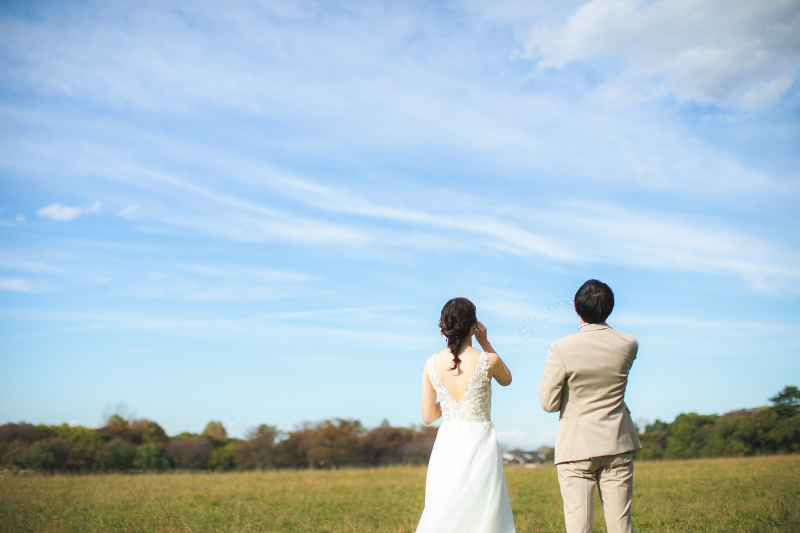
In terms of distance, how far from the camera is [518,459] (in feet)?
160

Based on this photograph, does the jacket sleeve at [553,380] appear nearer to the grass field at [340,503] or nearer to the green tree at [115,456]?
the grass field at [340,503]

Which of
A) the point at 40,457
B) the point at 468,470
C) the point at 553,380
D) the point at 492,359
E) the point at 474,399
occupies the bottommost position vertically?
the point at 40,457

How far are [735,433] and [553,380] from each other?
85.5 ft

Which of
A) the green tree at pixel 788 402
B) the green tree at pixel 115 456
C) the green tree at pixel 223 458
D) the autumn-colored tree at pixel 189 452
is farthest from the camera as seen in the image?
the green tree at pixel 223 458

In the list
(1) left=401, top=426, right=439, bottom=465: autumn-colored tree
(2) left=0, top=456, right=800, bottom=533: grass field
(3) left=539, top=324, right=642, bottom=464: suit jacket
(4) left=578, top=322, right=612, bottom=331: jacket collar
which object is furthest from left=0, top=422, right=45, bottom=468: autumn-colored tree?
(4) left=578, top=322, right=612, bottom=331: jacket collar

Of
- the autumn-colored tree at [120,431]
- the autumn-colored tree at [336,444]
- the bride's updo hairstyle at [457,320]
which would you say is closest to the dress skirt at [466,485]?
the bride's updo hairstyle at [457,320]

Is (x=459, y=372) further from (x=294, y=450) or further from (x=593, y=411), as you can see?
(x=294, y=450)

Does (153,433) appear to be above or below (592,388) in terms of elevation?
below

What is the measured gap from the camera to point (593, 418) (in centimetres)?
462

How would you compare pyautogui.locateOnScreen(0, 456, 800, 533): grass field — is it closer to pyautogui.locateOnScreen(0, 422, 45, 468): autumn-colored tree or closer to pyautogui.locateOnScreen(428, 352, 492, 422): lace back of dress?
pyautogui.locateOnScreen(428, 352, 492, 422): lace back of dress

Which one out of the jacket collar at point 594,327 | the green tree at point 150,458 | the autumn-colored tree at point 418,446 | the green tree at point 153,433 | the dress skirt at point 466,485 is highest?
the jacket collar at point 594,327

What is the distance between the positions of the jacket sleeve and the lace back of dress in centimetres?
67

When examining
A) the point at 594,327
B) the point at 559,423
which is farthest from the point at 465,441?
the point at 594,327

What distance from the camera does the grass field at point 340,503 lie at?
9453 mm
